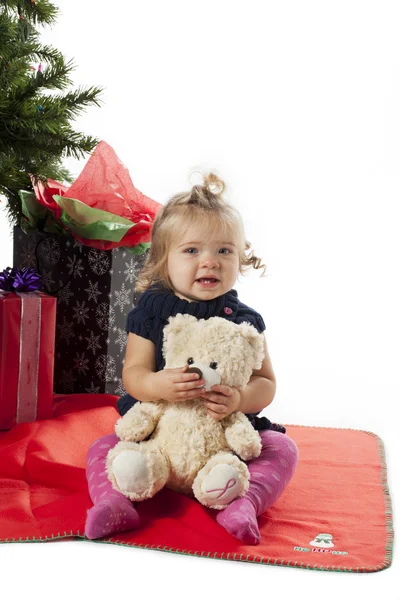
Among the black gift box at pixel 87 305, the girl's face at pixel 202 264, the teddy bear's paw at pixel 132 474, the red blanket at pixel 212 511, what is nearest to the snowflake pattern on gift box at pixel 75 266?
the black gift box at pixel 87 305

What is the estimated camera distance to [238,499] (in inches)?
50.7

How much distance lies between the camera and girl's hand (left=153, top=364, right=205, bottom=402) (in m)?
1.33

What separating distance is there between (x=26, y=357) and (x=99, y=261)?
34cm

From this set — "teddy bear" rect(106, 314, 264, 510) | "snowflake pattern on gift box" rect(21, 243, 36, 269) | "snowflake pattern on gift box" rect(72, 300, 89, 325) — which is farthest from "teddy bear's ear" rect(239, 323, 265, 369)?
"snowflake pattern on gift box" rect(21, 243, 36, 269)

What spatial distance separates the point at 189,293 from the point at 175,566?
545mm

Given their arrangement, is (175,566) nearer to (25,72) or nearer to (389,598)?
(389,598)

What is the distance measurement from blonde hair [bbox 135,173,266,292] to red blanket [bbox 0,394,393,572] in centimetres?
42

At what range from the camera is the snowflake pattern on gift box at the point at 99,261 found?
202 cm

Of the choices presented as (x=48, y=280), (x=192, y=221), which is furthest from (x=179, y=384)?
(x=48, y=280)

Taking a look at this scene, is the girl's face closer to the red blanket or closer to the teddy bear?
the teddy bear

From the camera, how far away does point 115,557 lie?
1.17 m

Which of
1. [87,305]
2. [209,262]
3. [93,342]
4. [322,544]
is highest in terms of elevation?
[209,262]

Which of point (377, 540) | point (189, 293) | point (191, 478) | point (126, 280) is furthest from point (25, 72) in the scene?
point (377, 540)

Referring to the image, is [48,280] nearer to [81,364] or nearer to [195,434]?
[81,364]
